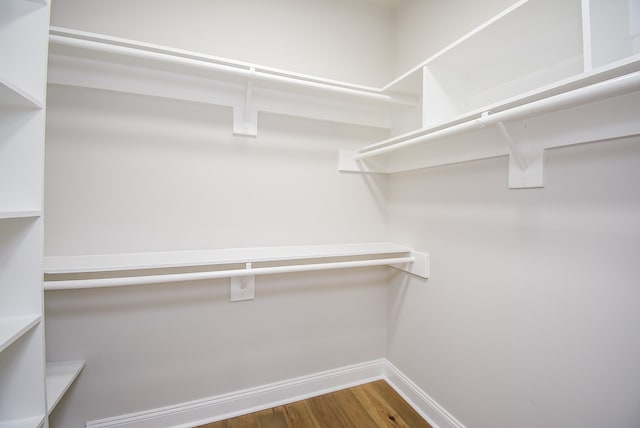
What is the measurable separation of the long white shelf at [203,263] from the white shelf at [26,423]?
0.38 metres

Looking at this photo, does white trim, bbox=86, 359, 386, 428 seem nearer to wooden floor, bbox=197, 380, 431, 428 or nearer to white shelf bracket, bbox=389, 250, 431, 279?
wooden floor, bbox=197, 380, 431, 428

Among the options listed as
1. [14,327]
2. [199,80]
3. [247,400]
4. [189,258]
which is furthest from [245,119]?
[247,400]

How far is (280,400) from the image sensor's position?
4.77 feet

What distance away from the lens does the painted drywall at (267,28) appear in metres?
1.18

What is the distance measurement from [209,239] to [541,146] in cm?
140

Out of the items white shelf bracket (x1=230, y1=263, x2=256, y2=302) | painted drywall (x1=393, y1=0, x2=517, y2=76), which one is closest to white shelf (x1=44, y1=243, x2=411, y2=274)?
white shelf bracket (x1=230, y1=263, x2=256, y2=302)

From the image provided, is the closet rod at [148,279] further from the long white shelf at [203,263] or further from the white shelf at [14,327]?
the white shelf at [14,327]

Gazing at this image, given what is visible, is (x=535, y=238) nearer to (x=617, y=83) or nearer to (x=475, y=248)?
(x=475, y=248)

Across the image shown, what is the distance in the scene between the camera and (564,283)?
2.81ft

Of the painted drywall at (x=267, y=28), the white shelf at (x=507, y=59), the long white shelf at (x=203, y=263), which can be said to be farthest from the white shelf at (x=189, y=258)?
the painted drywall at (x=267, y=28)

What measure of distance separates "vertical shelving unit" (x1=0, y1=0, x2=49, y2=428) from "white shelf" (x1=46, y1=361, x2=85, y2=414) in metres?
0.17

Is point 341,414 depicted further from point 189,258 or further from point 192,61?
point 192,61

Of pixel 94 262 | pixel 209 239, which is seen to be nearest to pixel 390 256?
pixel 209 239

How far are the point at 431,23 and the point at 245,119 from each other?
111cm
